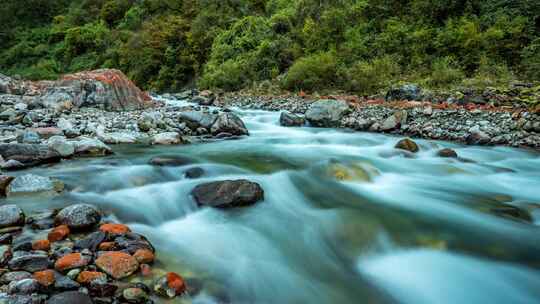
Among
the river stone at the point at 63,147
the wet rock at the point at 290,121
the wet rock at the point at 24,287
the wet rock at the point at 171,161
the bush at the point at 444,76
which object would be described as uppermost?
the bush at the point at 444,76

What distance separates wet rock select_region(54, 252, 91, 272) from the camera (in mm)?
2234

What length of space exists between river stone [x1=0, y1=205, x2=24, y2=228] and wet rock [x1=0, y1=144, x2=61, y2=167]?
2.04 metres

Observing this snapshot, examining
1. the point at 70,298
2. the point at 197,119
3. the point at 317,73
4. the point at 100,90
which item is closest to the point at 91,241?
the point at 70,298

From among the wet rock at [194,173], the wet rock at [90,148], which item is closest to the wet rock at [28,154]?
the wet rock at [90,148]

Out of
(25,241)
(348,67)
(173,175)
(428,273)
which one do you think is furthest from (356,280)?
(348,67)

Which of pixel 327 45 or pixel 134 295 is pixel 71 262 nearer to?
pixel 134 295

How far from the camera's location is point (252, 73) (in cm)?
1767

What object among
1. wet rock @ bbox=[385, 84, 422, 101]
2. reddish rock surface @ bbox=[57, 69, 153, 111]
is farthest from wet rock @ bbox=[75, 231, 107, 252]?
wet rock @ bbox=[385, 84, 422, 101]

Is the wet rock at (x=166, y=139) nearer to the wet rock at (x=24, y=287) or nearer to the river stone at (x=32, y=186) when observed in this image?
the river stone at (x=32, y=186)

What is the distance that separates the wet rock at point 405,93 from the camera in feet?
34.4

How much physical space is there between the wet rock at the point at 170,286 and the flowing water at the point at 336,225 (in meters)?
0.12

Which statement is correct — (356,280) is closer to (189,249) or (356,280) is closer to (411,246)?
(411,246)

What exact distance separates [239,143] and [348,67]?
809cm

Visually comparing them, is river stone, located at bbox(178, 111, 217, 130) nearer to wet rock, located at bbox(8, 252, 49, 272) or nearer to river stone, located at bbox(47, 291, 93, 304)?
wet rock, located at bbox(8, 252, 49, 272)
